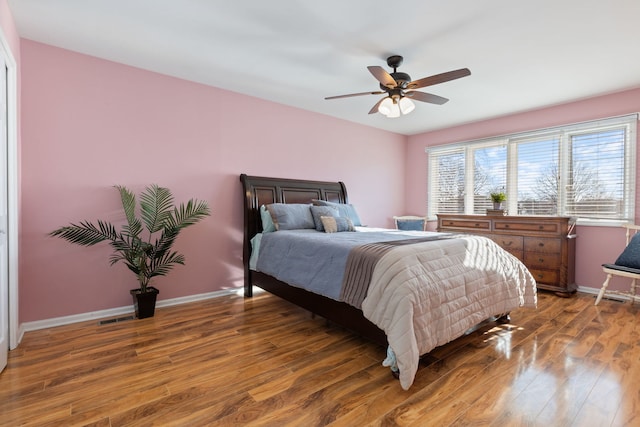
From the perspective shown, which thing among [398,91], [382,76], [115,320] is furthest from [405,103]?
[115,320]

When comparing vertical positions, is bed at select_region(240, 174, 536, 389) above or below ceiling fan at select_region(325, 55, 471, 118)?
below

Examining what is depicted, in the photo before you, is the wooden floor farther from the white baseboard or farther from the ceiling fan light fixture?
the ceiling fan light fixture

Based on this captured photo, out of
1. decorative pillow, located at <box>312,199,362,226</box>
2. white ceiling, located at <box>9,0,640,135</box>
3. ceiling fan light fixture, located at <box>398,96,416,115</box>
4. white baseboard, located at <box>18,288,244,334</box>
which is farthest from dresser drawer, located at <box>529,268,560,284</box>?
white baseboard, located at <box>18,288,244,334</box>

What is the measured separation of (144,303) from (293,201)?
6.86 ft

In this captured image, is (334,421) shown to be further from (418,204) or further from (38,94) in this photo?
(418,204)

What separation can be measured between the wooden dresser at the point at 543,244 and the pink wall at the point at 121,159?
112 inches

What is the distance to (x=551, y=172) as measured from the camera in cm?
440

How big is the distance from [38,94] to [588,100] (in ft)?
19.7

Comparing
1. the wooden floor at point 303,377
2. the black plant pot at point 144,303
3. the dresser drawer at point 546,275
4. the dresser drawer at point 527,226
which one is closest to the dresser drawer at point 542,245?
the dresser drawer at point 527,226

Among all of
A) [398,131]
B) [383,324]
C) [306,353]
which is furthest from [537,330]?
[398,131]

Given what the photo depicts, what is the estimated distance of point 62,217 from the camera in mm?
2920

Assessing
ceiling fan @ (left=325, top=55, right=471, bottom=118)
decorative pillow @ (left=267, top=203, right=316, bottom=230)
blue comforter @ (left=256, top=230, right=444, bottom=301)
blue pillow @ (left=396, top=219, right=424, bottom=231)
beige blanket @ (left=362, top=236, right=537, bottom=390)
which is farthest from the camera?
blue pillow @ (left=396, top=219, right=424, bottom=231)

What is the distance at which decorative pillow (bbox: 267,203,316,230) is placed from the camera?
3691 millimetres

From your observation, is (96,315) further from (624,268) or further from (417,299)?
(624,268)
